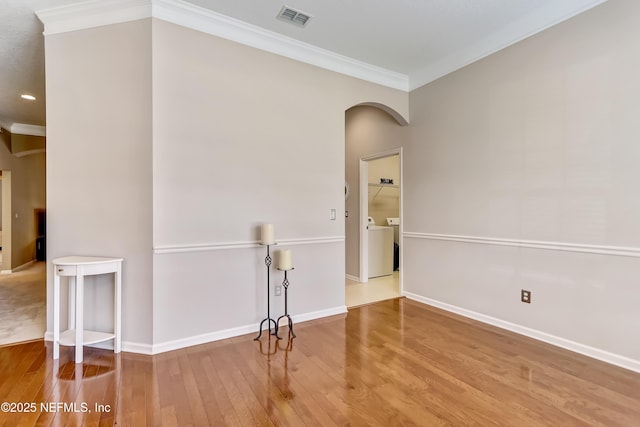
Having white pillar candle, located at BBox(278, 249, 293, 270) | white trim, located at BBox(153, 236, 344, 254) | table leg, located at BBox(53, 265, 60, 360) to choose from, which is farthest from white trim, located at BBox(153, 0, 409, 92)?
table leg, located at BBox(53, 265, 60, 360)

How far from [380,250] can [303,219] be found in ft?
7.92

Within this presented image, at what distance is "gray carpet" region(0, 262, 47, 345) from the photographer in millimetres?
2912

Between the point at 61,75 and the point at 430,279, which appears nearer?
the point at 61,75

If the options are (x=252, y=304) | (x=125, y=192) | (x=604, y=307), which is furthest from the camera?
(x=252, y=304)

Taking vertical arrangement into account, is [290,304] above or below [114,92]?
below

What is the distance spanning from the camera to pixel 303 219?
10.9 ft

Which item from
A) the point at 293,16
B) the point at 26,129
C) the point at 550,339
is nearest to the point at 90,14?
the point at 293,16

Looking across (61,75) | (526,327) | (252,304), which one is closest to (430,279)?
(526,327)

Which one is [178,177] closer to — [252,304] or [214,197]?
[214,197]

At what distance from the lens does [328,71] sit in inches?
137

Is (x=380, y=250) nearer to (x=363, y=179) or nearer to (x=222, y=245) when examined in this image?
(x=363, y=179)

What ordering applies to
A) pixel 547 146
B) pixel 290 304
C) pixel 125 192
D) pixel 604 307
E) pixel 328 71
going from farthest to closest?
pixel 328 71 → pixel 290 304 → pixel 547 146 → pixel 125 192 → pixel 604 307

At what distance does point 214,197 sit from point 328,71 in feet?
6.26

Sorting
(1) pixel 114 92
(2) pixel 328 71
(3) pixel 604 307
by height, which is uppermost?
(2) pixel 328 71
